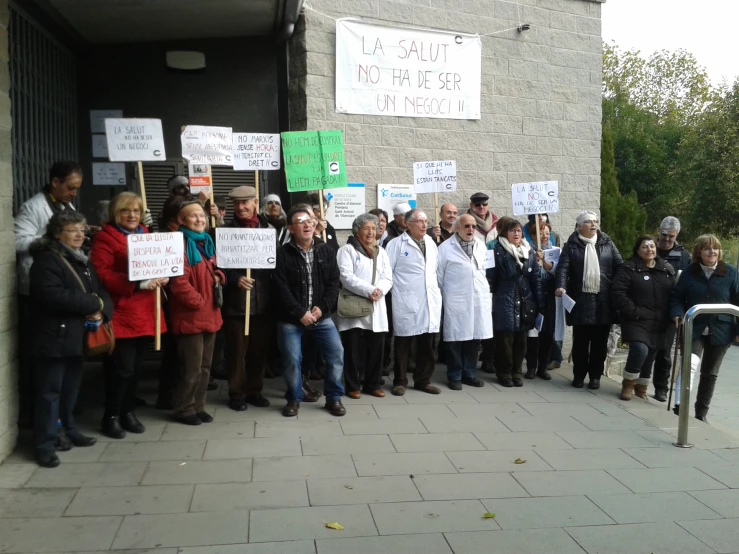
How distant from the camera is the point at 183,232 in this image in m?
5.93

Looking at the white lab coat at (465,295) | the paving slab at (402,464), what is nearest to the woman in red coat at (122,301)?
the paving slab at (402,464)

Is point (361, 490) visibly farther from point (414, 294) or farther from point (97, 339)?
point (414, 294)

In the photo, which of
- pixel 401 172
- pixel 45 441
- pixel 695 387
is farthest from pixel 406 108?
pixel 45 441

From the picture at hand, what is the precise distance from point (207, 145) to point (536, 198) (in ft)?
12.8

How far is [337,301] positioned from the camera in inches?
264

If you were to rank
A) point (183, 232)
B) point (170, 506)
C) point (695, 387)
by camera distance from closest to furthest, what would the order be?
point (170, 506) < point (183, 232) < point (695, 387)

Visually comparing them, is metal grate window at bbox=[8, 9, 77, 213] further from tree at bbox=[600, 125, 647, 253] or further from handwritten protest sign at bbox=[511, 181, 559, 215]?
tree at bbox=[600, 125, 647, 253]

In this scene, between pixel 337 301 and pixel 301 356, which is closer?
pixel 301 356

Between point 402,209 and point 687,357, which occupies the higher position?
point 402,209

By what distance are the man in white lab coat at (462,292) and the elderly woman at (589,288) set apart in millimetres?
939

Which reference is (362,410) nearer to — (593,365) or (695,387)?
(593,365)

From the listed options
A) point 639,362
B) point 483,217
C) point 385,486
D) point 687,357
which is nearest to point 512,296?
point 483,217

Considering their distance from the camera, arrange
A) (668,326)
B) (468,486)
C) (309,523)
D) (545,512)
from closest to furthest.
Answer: (309,523) → (545,512) → (468,486) → (668,326)

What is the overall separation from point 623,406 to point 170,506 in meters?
4.72
